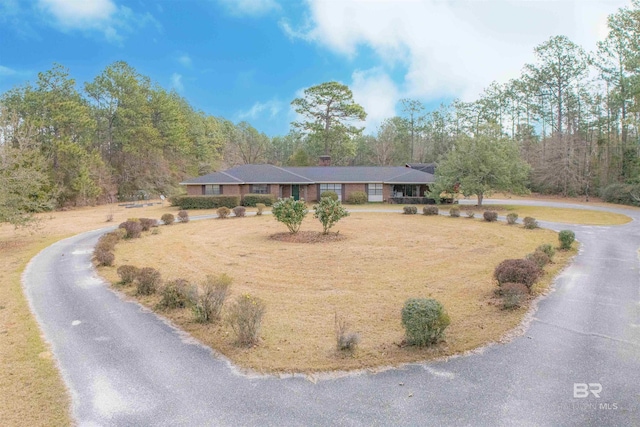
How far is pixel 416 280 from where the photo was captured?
1317 centimetres

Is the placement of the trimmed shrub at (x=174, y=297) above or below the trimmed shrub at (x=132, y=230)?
below

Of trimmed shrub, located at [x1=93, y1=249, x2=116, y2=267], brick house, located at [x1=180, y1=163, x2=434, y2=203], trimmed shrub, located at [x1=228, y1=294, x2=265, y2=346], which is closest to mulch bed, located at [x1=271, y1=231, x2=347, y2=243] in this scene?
trimmed shrub, located at [x1=93, y1=249, x2=116, y2=267]

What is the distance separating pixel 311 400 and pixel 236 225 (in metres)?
22.3

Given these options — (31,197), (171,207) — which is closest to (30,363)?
(31,197)

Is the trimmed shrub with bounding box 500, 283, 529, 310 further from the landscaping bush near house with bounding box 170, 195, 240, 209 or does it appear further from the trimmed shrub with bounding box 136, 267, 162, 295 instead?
the landscaping bush near house with bounding box 170, 195, 240, 209

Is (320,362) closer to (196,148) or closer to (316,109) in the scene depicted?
(316,109)

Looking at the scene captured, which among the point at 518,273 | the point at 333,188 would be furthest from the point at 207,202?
the point at 518,273

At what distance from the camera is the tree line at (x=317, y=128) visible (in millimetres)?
42219

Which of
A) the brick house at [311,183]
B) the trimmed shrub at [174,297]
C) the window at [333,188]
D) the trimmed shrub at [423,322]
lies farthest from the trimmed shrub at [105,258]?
the window at [333,188]

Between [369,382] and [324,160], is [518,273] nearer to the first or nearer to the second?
[369,382]

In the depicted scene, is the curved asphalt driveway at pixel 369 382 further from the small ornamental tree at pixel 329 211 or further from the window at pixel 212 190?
the window at pixel 212 190

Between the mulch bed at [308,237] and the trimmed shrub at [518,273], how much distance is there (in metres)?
10.2

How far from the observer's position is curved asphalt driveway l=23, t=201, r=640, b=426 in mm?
5727

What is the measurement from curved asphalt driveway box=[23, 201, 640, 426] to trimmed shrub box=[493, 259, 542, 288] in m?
1.14
